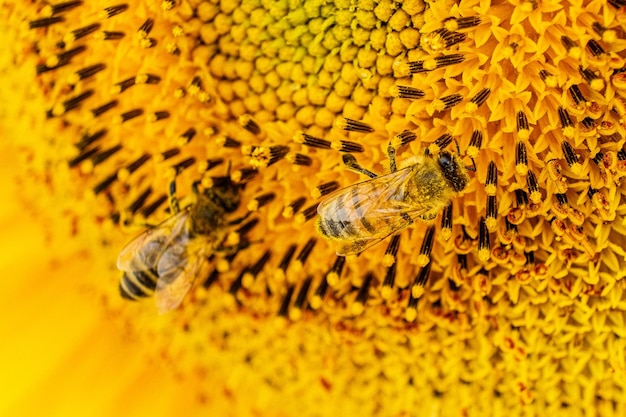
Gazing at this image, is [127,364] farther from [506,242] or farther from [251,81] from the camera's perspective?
[506,242]

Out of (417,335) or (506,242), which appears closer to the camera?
(506,242)

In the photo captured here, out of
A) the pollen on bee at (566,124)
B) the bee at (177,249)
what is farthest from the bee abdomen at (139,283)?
the pollen on bee at (566,124)

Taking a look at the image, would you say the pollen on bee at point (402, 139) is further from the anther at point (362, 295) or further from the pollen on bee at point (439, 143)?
the anther at point (362, 295)

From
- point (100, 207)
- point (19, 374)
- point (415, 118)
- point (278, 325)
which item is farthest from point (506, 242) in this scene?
point (19, 374)

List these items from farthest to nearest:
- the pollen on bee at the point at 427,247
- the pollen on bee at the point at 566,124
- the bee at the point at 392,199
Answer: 1. the pollen on bee at the point at 427,247
2. the pollen on bee at the point at 566,124
3. the bee at the point at 392,199

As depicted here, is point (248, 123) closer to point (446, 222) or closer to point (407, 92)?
point (407, 92)
